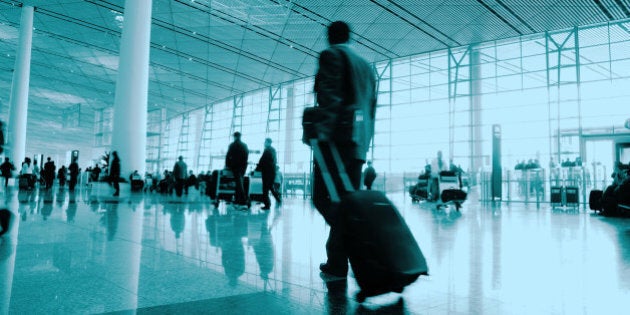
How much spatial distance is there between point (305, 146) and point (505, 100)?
1538cm

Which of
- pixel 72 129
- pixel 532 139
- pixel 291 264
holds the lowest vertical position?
pixel 291 264

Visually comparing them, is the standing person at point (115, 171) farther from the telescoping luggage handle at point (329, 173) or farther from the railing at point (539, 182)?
the railing at point (539, 182)

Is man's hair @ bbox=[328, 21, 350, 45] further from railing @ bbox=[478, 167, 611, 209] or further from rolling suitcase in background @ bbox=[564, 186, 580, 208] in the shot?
railing @ bbox=[478, 167, 611, 209]

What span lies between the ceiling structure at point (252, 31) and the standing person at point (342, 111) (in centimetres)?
1619

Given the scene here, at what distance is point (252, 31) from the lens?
21.5m

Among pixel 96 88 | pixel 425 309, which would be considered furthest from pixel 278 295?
pixel 96 88

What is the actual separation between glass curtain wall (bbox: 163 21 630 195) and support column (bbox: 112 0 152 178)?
3062mm

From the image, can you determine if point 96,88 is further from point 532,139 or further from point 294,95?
point 532,139

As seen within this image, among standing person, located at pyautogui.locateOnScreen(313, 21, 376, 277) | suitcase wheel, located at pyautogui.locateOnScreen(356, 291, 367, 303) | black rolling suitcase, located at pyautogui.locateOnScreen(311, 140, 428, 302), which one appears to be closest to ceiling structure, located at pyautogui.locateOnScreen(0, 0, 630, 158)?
standing person, located at pyautogui.locateOnScreen(313, 21, 376, 277)

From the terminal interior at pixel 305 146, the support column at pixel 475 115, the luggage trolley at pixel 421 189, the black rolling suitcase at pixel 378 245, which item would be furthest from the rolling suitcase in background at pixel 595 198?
the black rolling suitcase at pixel 378 245

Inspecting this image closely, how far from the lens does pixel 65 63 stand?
28688 mm

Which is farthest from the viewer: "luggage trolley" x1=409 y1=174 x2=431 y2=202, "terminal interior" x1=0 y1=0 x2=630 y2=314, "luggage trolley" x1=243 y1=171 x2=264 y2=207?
"luggage trolley" x1=409 y1=174 x2=431 y2=202

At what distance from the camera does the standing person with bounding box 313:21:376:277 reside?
8.20 ft

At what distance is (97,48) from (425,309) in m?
28.0
